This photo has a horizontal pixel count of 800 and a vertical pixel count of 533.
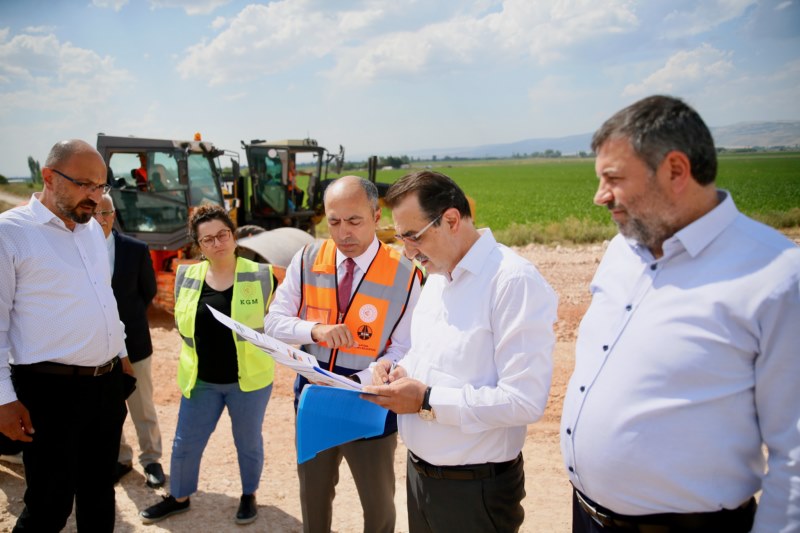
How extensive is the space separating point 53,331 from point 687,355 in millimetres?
2592

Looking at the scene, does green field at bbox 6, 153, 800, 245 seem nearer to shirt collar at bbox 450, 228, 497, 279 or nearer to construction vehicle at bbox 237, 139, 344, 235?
construction vehicle at bbox 237, 139, 344, 235

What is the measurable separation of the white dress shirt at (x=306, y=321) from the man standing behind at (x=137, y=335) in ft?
5.20

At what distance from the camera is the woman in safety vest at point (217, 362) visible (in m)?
3.17

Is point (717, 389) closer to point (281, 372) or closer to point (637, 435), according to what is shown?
point (637, 435)

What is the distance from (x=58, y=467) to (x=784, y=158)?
187ft

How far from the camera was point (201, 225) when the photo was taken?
10.5 feet

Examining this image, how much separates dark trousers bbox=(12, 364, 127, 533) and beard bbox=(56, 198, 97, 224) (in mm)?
739

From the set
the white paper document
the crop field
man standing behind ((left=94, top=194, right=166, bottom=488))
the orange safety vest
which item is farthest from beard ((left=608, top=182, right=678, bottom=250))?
the crop field

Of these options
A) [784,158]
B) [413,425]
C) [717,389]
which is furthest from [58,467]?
[784,158]

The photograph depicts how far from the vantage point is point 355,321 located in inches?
102

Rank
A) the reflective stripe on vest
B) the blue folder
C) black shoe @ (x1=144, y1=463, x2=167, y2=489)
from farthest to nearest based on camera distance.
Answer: black shoe @ (x1=144, y1=463, x2=167, y2=489) < the reflective stripe on vest < the blue folder

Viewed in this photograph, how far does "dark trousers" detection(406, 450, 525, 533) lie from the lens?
6.22ft

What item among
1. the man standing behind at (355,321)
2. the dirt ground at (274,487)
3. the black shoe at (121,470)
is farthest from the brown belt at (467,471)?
the black shoe at (121,470)

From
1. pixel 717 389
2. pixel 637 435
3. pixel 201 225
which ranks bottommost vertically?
pixel 637 435
